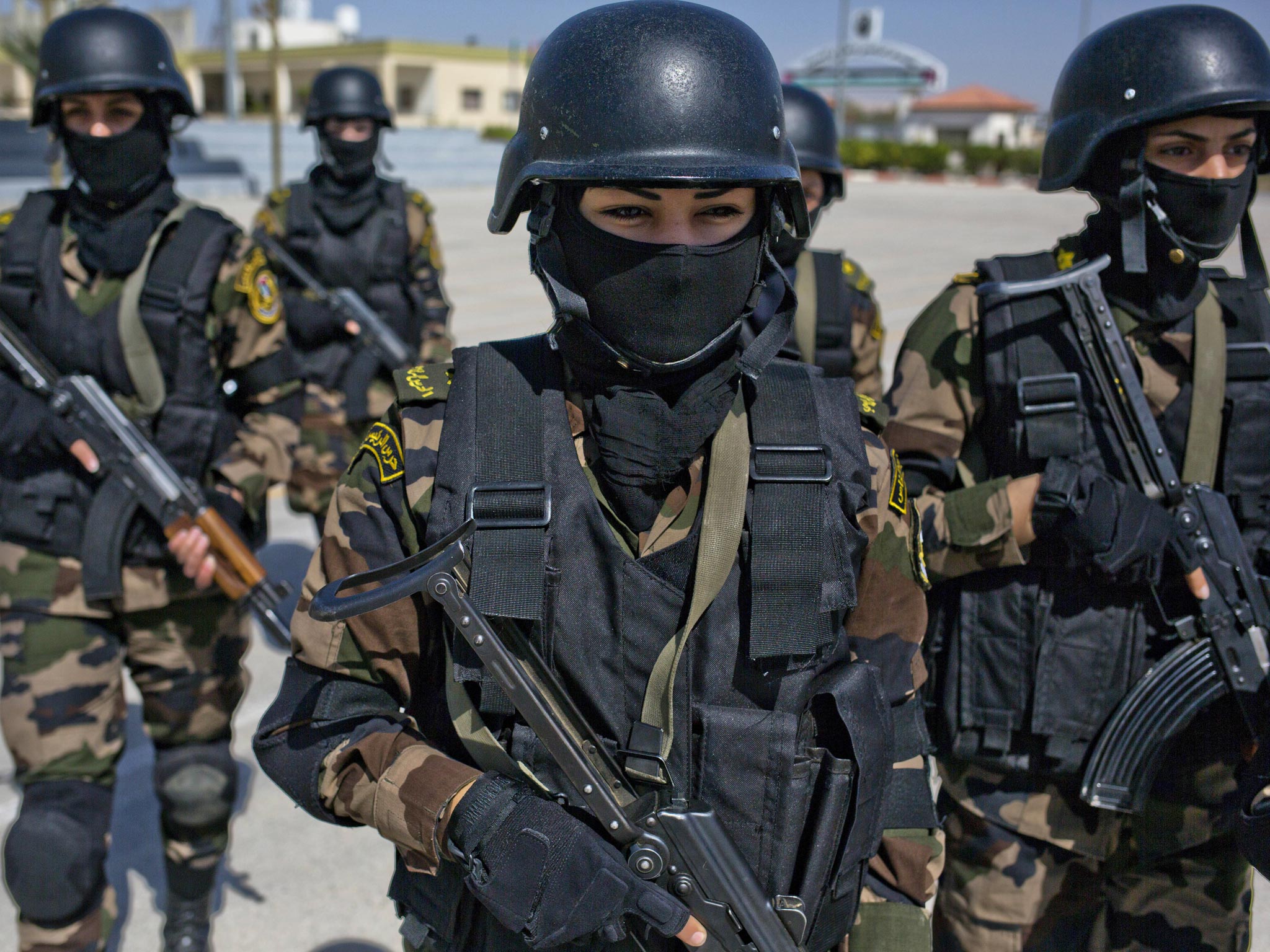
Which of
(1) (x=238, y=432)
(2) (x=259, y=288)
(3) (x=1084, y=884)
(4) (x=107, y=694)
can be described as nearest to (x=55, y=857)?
(4) (x=107, y=694)

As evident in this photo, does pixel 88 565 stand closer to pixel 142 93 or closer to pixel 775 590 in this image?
pixel 142 93

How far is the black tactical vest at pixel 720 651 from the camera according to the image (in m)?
1.47

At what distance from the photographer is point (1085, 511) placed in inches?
84.0

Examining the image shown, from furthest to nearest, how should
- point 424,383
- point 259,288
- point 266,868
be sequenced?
1. point 266,868
2. point 259,288
3. point 424,383

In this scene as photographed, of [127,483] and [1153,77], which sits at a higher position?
[1153,77]

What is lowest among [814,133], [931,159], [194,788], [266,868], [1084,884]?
[266,868]

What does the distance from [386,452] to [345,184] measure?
416 centimetres

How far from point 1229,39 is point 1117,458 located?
0.86 metres

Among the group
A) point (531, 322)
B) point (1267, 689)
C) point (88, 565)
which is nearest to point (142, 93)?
point (88, 565)

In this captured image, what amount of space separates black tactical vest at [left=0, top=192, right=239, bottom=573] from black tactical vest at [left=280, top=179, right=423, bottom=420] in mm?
2159

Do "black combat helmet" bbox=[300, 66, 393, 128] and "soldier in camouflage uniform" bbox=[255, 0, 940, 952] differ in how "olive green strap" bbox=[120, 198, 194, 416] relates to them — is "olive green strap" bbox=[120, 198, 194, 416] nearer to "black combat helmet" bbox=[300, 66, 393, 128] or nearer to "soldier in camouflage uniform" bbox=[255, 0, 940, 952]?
"soldier in camouflage uniform" bbox=[255, 0, 940, 952]

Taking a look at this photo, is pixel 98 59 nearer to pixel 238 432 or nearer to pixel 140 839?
pixel 238 432

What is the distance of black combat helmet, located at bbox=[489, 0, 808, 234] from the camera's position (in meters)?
1.52

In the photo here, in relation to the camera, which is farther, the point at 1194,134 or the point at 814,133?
the point at 814,133
